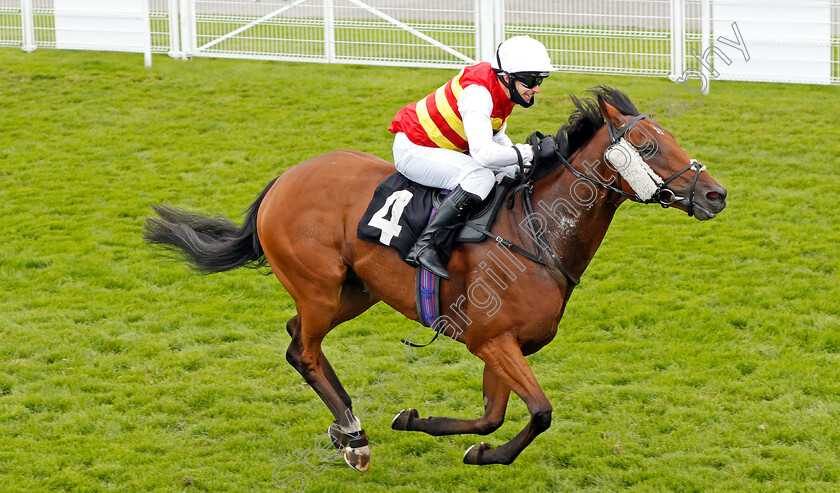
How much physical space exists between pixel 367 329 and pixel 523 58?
2948 mm

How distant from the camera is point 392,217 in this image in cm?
448

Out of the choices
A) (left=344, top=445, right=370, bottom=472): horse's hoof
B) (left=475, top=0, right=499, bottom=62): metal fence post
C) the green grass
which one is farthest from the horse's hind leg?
(left=475, top=0, right=499, bottom=62): metal fence post

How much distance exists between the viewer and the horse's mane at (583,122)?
4.16 meters

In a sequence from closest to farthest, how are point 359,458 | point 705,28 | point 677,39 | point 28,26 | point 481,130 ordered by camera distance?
point 481,130, point 359,458, point 705,28, point 677,39, point 28,26

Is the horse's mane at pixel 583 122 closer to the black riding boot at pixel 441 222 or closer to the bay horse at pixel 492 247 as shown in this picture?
the bay horse at pixel 492 247

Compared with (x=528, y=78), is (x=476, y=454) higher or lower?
lower

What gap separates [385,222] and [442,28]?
7.10 meters

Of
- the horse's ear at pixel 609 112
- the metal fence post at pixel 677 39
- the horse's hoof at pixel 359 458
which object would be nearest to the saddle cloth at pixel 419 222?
the horse's ear at pixel 609 112

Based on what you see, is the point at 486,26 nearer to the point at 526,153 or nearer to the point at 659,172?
the point at 526,153

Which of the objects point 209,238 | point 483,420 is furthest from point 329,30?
point 483,420

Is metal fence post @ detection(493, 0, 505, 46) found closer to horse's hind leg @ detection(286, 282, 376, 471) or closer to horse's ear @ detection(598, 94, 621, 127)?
horse's hind leg @ detection(286, 282, 376, 471)

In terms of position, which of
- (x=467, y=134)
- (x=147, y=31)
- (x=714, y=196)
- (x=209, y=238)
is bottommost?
(x=209, y=238)

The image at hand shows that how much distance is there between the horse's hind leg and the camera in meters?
4.73

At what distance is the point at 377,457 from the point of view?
490 centimetres
